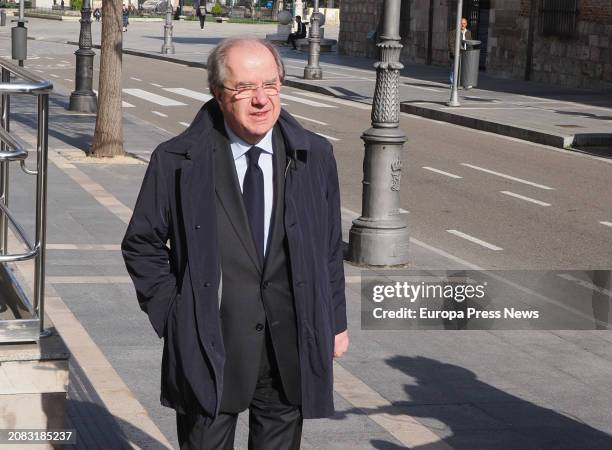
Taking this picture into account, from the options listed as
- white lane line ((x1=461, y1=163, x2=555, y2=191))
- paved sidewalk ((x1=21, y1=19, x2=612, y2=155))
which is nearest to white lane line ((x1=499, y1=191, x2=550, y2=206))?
white lane line ((x1=461, y1=163, x2=555, y2=191))

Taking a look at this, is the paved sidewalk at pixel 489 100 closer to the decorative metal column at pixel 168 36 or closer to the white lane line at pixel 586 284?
the decorative metal column at pixel 168 36

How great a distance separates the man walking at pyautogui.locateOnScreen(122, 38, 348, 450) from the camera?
3832 millimetres

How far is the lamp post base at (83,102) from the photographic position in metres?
23.0

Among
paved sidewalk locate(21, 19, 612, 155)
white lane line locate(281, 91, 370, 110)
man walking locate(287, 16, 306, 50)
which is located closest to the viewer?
paved sidewalk locate(21, 19, 612, 155)

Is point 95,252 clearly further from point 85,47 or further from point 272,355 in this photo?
point 85,47

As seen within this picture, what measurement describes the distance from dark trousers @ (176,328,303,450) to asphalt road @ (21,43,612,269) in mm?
6880

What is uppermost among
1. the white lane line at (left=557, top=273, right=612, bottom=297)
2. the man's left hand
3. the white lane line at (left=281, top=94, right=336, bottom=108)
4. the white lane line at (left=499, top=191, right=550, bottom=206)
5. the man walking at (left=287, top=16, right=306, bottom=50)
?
the man walking at (left=287, top=16, right=306, bottom=50)

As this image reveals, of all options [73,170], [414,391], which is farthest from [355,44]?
[414,391]

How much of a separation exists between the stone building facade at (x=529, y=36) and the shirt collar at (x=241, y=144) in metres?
28.6

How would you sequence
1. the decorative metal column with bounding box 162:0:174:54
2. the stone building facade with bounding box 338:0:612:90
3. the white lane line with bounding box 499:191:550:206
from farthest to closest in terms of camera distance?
the decorative metal column with bounding box 162:0:174:54, the stone building facade with bounding box 338:0:612:90, the white lane line with bounding box 499:191:550:206

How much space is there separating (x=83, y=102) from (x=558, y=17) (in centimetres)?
1586

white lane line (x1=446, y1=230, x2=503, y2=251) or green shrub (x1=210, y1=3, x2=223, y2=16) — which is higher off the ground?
green shrub (x1=210, y1=3, x2=223, y2=16)

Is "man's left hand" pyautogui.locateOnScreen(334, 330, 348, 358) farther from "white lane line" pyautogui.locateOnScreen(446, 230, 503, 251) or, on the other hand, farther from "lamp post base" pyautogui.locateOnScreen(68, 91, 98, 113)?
"lamp post base" pyautogui.locateOnScreen(68, 91, 98, 113)

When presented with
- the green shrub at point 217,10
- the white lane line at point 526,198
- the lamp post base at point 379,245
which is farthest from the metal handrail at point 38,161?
the green shrub at point 217,10
